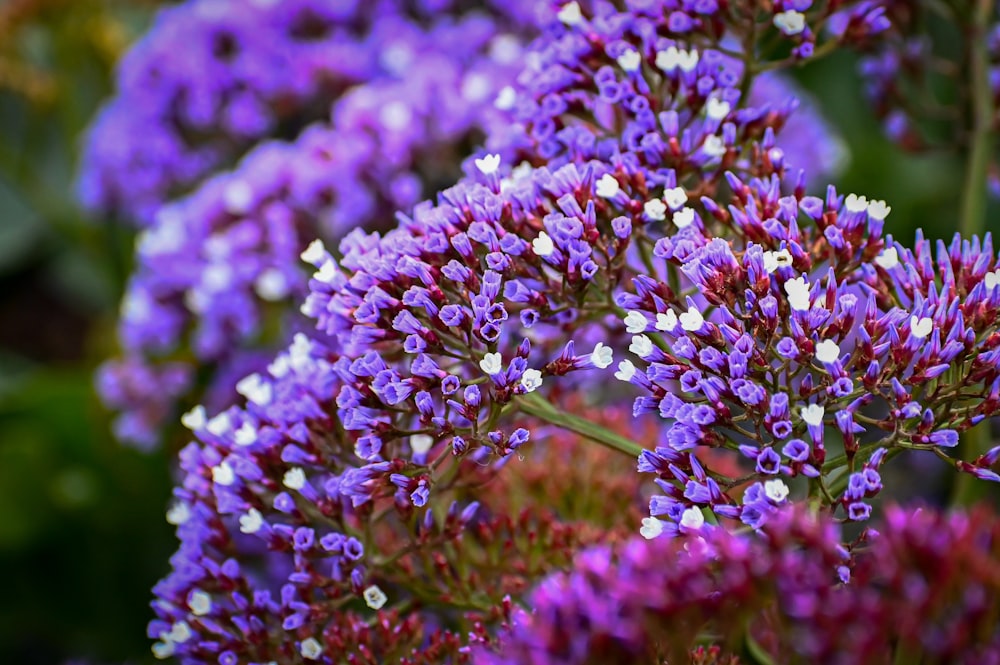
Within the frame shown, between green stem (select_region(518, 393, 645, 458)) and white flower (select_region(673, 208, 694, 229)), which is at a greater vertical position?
white flower (select_region(673, 208, 694, 229))

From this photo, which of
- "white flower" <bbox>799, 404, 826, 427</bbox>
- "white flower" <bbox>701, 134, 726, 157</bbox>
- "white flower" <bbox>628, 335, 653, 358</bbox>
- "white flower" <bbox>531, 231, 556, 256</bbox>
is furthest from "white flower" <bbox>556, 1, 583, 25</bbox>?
"white flower" <bbox>799, 404, 826, 427</bbox>

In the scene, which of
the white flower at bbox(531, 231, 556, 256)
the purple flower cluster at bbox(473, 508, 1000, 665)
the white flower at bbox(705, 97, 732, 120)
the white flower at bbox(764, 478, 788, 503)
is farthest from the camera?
the white flower at bbox(705, 97, 732, 120)

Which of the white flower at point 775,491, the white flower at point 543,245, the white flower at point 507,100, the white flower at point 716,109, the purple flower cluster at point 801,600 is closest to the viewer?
the purple flower cluster at point 801,600

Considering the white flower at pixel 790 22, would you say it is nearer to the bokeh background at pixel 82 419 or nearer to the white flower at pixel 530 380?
the white flower at pixel 530 380

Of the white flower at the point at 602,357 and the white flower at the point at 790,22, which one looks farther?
the white flower at the point at 790,22

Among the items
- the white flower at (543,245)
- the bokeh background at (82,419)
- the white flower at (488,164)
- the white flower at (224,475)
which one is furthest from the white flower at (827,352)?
the bokeh background at (82,419)

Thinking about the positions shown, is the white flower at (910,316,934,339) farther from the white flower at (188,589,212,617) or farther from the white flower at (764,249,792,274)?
the white flower at (188,589,212,617)
